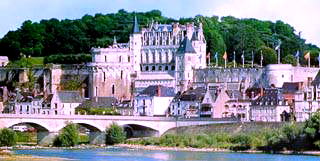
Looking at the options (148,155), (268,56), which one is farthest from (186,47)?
(148,155)

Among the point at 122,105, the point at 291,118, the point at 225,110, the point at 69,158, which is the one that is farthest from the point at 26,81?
the point at 69,158

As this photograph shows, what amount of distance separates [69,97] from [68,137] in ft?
69.4

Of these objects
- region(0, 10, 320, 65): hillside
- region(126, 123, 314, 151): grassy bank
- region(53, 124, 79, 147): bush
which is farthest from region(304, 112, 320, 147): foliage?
region(0, 10, 320, 65): hillside

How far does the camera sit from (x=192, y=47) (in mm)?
114375

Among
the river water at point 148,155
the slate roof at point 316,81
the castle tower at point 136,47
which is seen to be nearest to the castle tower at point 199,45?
the castle tower at point 136,47

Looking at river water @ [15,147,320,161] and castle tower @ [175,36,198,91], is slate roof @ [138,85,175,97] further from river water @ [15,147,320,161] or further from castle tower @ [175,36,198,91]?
river water @ [15,147,320,161]

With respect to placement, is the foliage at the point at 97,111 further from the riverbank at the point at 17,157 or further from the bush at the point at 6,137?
the riverbank at the point at 17,157

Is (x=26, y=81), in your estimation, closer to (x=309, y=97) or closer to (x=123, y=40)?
(x=123, y=40)

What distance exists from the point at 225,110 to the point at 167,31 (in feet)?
53.4

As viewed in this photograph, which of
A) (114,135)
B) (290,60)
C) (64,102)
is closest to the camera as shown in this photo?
(114,135)

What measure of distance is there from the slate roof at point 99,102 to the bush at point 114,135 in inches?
659

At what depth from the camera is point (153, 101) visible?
354 feet

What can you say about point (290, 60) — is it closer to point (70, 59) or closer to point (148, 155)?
point (70, 59)

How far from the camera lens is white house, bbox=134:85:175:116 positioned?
108 meters
